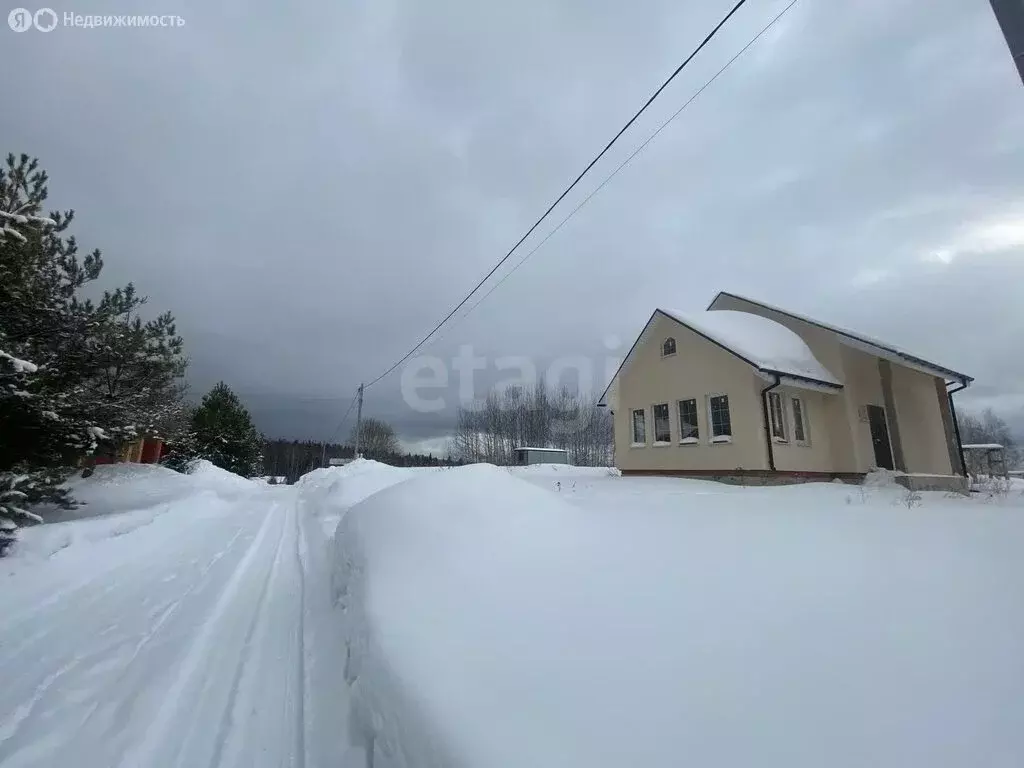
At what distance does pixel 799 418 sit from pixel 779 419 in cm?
103

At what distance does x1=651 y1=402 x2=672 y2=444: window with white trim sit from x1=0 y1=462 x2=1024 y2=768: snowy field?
8.24 m

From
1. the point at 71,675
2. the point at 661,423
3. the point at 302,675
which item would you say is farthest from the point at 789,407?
the point at 71,675

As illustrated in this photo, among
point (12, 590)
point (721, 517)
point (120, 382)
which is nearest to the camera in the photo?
point (721, 517)

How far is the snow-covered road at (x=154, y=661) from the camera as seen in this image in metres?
2.53

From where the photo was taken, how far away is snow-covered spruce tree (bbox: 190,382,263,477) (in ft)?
96.3

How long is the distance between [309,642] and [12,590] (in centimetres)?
401

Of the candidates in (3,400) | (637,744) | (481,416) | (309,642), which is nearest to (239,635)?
(309,642)

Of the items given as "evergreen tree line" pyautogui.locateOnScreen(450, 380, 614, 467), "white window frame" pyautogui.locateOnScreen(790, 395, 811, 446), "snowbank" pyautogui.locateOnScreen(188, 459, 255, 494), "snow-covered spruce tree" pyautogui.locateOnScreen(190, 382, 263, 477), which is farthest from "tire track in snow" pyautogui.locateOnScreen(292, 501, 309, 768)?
"evergreen tree line" pyautogui.locateOnScreen(450, 380, 614, 467)

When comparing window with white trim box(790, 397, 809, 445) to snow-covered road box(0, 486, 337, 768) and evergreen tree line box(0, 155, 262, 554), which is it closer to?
snow-covered road box(0, 486, 337, 768)

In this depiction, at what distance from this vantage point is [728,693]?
1.98m

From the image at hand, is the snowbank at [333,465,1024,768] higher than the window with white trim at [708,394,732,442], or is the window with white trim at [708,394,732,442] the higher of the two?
the window with white trim at [708,394,732,442]

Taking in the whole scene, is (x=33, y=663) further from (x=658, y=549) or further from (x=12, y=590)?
(x=658, y=549)

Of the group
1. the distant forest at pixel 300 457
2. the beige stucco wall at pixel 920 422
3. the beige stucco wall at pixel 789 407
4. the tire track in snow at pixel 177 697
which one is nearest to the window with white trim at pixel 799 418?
the beige stucco wall at pixel 789 407

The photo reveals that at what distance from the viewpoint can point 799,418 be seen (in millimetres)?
12391
